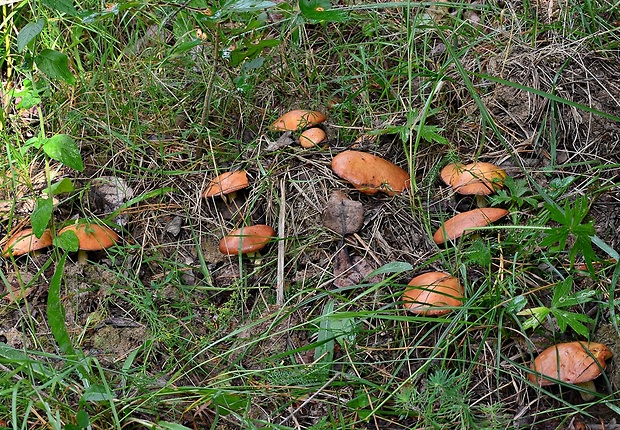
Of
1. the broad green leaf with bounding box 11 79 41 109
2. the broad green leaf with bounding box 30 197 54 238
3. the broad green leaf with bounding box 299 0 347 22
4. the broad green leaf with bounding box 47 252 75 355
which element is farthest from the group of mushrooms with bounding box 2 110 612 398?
the broad green leaf with bounding box 11 79 41 109

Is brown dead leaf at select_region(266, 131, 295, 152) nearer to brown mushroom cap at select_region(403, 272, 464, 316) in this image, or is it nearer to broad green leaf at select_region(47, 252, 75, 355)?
brown mushroom cap at select_region(403, 272, 464, 316)

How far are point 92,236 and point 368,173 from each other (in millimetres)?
1173

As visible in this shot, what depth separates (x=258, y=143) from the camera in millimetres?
3096

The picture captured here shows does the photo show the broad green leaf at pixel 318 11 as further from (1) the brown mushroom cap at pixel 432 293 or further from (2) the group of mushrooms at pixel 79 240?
(2) the group of mushrooms at pixel 79 240

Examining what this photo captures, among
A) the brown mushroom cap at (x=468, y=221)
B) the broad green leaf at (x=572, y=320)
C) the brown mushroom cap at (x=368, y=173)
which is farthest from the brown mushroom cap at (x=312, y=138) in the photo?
the broad green leaf at (x=572, y=320)

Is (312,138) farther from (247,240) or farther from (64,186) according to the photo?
(64,186)

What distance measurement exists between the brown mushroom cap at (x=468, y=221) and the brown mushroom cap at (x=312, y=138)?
727 millimetres

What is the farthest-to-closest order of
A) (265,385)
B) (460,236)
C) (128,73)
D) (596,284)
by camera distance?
1. (128,73)
2. (460,236)
3. (596,284)
4. (265,385)

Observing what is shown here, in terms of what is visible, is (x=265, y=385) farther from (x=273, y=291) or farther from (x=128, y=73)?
(x=128, y=73)

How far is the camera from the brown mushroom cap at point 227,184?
9.33 feet

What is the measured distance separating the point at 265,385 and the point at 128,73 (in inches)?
74.0

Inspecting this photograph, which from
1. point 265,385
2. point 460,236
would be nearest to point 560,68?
point 460,236

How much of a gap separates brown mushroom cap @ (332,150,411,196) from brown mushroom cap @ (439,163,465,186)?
0.15 m

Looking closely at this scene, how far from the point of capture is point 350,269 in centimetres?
262
